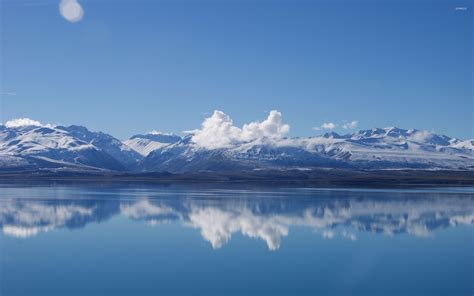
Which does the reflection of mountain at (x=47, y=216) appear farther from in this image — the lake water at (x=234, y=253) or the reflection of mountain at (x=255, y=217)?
the lake water at (x=234, y=253)

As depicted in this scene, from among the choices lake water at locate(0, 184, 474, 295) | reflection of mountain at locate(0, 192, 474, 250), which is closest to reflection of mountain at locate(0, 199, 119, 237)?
reflection of mountain at locate(0, 192, 474, 250)

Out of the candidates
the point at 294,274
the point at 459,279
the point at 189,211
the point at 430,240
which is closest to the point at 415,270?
the point at 459,279

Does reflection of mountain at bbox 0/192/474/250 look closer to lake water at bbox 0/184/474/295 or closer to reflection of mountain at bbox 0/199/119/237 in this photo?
reflection of mountain at bbox 0/199/119/237

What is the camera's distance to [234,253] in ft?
89.7

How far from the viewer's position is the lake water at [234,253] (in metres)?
20.6

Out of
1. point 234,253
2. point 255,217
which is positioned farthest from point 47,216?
point 234,253

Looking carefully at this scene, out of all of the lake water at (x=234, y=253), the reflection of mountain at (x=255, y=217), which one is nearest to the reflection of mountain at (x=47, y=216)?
the reflection of mountain at (x=255, y=217)

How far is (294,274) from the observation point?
74.3ft

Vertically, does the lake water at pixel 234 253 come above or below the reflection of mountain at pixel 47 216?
below

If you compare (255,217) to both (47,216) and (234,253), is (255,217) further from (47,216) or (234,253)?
(234,253)

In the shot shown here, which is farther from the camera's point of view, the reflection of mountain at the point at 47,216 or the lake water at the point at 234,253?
the reflection of mountain at the point at 47,216

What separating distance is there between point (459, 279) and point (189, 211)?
2972 cm

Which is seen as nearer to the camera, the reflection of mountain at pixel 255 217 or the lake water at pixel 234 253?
the lake water at pixel 234 253

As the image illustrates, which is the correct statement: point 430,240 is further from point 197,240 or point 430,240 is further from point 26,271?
point 26,271
